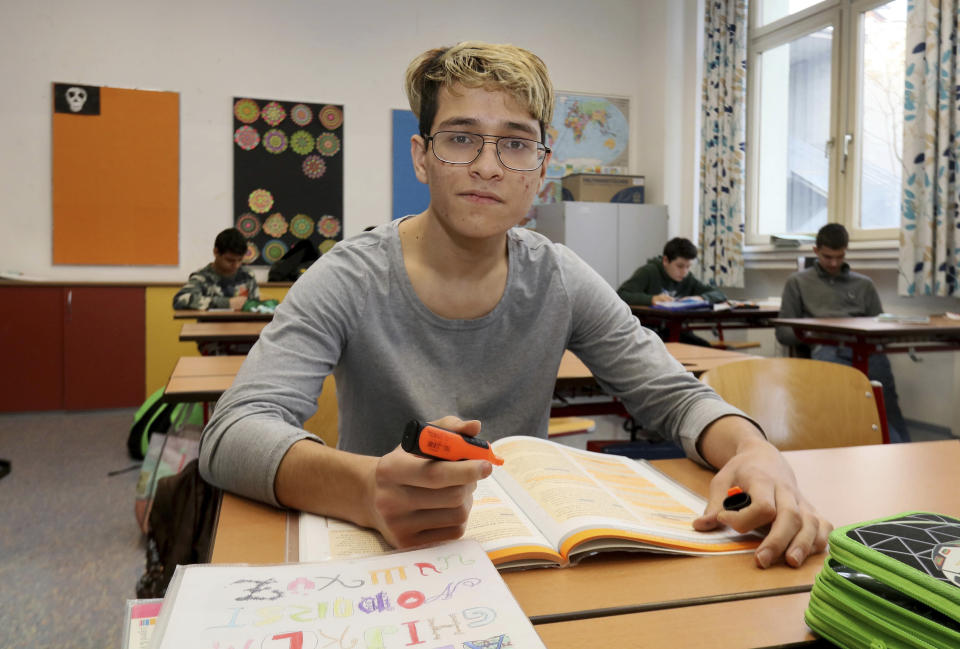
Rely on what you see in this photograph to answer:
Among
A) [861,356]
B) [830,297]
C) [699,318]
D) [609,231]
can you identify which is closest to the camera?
[861,356]

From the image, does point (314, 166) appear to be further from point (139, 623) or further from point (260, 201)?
point (139, 623)

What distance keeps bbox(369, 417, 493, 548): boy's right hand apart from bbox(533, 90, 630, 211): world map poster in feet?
17.6

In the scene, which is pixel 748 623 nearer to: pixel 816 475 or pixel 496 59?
pixel 816 475

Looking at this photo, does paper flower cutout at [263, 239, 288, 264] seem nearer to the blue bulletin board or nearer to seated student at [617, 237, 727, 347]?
the blue bulletin board

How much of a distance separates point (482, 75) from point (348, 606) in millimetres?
772

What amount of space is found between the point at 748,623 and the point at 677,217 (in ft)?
18.6

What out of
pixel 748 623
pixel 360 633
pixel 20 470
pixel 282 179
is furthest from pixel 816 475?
pixel 282 179

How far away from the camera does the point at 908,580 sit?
0.46 meters

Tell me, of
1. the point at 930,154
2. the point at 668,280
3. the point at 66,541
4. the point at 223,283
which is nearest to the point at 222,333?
the point at 66,541

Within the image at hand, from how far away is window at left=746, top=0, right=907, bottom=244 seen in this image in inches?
173

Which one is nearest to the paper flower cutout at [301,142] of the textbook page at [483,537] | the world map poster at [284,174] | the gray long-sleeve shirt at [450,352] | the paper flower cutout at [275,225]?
the world map poster at [284,174]

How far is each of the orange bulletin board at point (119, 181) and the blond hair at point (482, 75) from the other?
14.4ft

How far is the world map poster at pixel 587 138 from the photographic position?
589 centimetres

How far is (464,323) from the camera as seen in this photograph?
109cm
